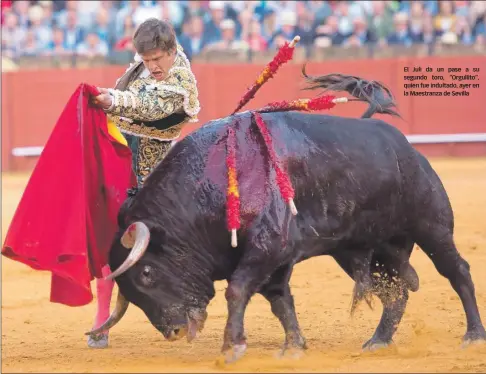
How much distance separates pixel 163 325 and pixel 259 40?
828 cm

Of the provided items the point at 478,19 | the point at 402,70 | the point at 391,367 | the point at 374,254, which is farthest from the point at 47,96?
the point at 391,367

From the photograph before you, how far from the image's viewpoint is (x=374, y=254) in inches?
211

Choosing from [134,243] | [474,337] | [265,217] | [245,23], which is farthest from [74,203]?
[245,23]

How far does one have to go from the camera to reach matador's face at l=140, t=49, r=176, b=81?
15.5 feet

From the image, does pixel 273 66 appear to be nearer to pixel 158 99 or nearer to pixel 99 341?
pixel 158 99

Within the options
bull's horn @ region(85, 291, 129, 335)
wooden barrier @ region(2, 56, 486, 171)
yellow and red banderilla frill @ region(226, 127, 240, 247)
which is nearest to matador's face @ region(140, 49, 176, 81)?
yellow and red banderilla frill @ region(226, 127, 240, 247)

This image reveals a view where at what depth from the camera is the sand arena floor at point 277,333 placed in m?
4.51

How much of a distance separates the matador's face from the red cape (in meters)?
0.25

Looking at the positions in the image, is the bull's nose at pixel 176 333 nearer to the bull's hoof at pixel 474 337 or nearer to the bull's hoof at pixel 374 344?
the bull's hoof at pixel 374 344

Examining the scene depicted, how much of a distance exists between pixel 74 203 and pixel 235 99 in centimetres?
860

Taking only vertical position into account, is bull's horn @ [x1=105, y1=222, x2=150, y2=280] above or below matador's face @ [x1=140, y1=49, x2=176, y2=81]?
below

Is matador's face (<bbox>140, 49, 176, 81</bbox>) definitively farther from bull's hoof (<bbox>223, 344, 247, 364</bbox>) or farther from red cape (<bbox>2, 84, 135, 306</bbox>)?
bull's hoof (<bbox>223, 344, 247, 364</bbox>)

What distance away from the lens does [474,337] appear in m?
5.07

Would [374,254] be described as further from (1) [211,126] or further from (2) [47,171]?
(2) [47,171]
